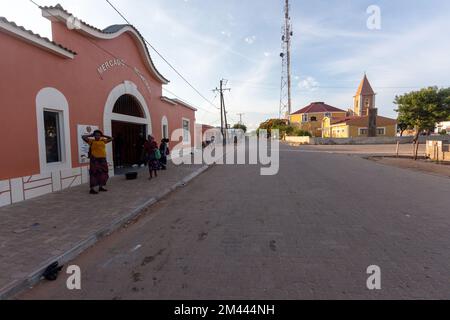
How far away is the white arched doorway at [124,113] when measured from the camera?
9827 millimetres

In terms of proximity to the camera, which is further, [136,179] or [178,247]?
[136,179]

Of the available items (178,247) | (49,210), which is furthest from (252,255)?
(49,210)

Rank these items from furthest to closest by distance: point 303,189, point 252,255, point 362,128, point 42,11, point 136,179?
1. point 362,128
2. point 136,179
3. point 303,189
4. point 42,11
5. point 252,255

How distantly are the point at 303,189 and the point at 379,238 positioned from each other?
3906 mm

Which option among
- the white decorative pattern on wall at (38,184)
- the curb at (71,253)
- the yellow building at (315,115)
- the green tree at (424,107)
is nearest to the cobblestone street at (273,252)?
the curb at (71,253)

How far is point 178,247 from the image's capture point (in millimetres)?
3971

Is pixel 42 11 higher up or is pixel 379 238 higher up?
pixel 42 11

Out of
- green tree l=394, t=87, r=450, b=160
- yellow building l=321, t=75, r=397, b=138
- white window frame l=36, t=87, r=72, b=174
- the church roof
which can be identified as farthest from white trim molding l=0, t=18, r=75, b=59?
the church roof

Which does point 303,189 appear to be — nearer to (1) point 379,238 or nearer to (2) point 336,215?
(2) point 336,215

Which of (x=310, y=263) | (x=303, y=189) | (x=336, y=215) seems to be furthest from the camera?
(x=303, y=189)

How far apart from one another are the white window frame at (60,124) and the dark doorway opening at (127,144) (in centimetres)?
348

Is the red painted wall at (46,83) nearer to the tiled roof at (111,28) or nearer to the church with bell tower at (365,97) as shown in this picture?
the tiled roof at (111,28)

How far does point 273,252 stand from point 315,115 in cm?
7219
